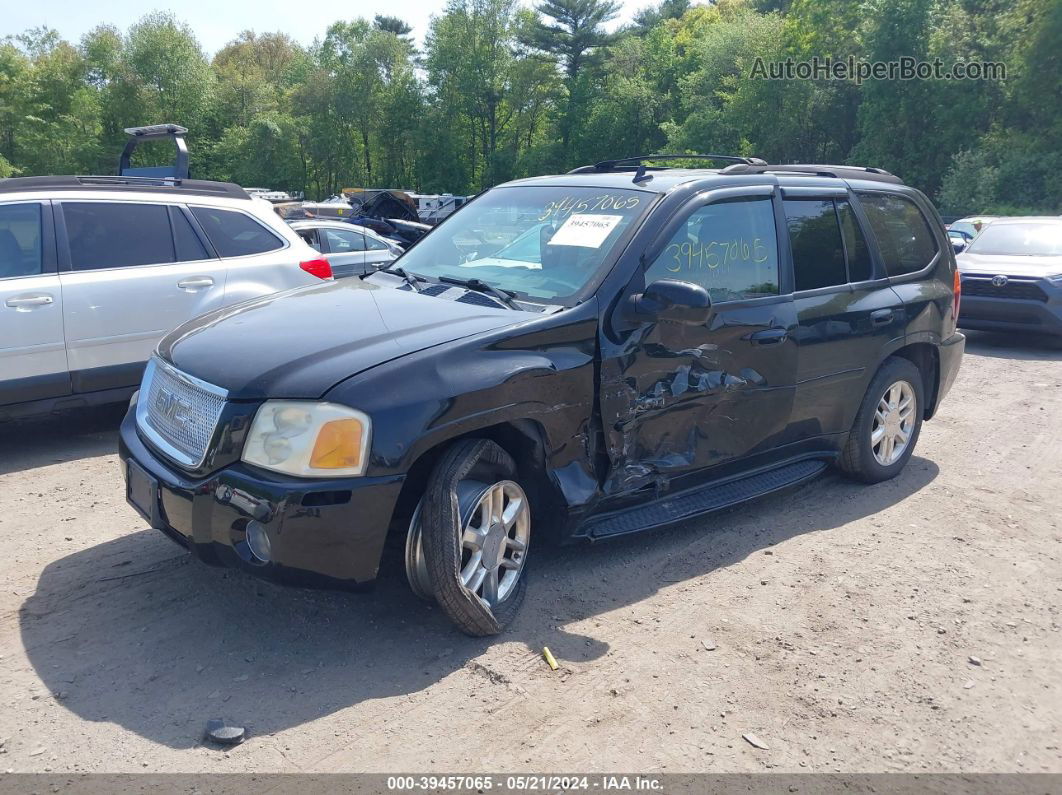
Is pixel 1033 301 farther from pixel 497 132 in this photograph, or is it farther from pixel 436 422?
pixel 497 132

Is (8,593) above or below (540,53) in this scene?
below

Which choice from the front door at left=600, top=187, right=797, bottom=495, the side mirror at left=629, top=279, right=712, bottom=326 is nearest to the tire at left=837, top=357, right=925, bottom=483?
the front door at left=600, top=187, right=797, bottom=495

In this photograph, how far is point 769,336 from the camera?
458 cm

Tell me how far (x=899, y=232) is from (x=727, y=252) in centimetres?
173

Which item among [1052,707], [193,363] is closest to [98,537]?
[193,363]

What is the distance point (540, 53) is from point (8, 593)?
2632 inches

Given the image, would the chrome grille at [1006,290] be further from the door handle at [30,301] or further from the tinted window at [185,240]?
the door handle at [30,301]

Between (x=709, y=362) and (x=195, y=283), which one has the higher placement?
(x=195, y=283)

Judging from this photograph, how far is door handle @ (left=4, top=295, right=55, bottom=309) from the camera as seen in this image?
5578 mm

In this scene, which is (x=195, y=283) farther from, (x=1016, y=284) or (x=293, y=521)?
(x=1016, y=284)

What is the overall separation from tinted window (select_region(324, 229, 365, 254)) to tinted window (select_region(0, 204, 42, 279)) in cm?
630

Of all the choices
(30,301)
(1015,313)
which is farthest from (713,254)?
(1015,313)

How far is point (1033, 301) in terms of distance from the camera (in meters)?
10.4

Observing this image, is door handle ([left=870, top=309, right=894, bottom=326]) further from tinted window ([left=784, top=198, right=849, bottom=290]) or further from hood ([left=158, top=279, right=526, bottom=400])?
hood ([left=158, top=279, right=526, bottom=400])
